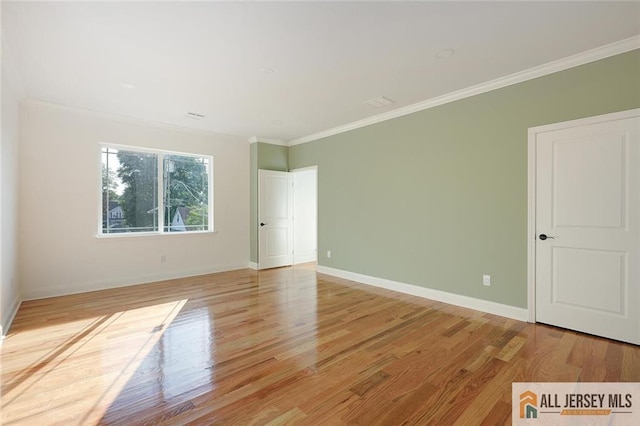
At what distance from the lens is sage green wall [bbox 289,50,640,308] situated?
309cm

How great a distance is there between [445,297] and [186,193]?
4.77 meters

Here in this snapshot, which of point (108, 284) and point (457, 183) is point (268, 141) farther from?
point (457, 183)

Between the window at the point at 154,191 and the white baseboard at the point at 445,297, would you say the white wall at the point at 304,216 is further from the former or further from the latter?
the window at the point at 154,191

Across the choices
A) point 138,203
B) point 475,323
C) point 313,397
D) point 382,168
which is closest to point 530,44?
point 382,168

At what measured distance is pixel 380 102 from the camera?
13.8 feet

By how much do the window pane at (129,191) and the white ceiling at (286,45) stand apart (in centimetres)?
111

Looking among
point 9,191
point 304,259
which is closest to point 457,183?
point 304,259

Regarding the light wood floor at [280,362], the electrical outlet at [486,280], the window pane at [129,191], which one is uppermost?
the window pane at [129,191]

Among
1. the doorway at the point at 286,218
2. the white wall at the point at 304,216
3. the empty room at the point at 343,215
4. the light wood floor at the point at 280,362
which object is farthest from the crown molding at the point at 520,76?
the light wood floor at the point at 280,362

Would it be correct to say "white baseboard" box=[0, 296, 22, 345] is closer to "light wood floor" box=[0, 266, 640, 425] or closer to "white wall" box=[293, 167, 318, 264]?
"light wood floor" box=[0, 266, 640, 425]

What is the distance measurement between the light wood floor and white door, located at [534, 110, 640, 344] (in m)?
0.25

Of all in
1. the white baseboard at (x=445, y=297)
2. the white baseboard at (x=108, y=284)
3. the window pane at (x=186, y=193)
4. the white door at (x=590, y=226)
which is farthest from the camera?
the window pane at (x=186, y=193)

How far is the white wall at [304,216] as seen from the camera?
22.8 ft

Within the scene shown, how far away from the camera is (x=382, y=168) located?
4844mm
